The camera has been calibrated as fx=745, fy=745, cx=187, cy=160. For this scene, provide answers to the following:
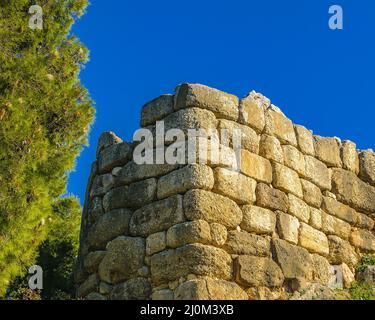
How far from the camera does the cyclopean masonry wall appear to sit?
831 centimetres

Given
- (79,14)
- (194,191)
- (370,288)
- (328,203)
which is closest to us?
(194,191)

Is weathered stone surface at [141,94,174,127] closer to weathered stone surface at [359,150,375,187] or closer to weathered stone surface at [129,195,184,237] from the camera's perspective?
weathered stone surface at [129,195,184,237]

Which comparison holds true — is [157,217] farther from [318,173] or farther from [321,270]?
[318,173]

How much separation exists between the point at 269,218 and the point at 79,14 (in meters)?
4.93

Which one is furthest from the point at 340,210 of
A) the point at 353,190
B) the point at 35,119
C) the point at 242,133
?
the point at 35,119

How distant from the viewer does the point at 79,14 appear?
468 inches

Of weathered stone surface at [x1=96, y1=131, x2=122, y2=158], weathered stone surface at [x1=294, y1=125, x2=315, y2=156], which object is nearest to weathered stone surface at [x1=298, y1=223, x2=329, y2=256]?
weathered stone surface at [x1=294, y1=125, x2=315, y2=156]

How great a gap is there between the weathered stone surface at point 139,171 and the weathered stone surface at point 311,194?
2214mm

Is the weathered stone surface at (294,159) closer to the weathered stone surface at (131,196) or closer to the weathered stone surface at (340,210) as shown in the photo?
the weathered stone surface at (340,210)

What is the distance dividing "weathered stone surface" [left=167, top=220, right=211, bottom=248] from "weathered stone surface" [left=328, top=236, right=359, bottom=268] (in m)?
2.57

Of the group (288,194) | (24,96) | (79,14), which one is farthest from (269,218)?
(79,14)

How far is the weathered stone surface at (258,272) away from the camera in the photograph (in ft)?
27.5

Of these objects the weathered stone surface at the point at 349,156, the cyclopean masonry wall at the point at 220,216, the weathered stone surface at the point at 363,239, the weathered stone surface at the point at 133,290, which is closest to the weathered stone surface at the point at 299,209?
the cyclopean masonry wall at the point at 220,216

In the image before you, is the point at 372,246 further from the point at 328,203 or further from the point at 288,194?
the point at 288,194
